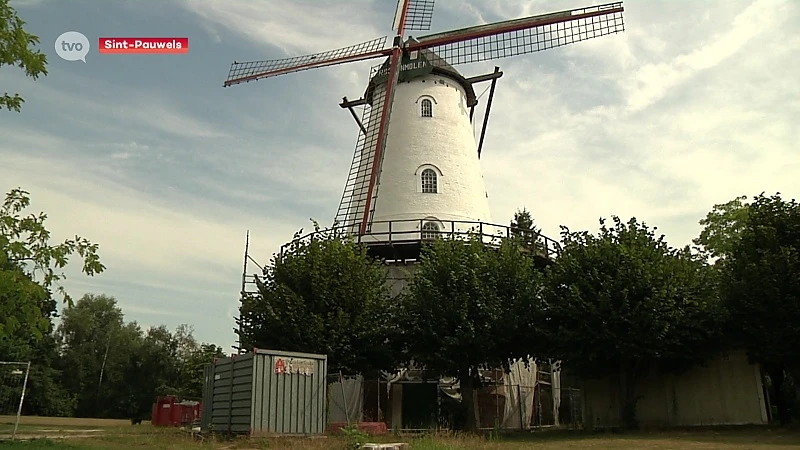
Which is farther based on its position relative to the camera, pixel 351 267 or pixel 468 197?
pixel 468 197

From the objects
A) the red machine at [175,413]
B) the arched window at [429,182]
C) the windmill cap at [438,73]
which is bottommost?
the red machine at [175,413]

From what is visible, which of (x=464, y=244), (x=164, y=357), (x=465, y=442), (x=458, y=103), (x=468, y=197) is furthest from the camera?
(x=164, y=357)

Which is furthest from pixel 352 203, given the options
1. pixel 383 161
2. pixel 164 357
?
pixel 164 357

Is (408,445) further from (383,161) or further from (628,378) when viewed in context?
(383,161)

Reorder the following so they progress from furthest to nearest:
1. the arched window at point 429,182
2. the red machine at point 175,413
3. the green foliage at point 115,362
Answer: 1. the green foliage at point 115,362
2. the red machine at point 175,413
3. the arched window at point 429,182

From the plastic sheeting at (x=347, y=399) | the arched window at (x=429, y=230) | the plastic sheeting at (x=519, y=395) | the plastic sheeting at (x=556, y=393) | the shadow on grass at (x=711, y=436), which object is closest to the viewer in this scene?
the shadow on grass at (x=711, y=436)

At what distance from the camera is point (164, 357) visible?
189 feet

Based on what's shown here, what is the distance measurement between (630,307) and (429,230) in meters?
9.61

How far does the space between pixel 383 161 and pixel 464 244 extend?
752 cm

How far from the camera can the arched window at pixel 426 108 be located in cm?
3173

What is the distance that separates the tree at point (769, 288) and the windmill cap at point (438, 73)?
14.8m

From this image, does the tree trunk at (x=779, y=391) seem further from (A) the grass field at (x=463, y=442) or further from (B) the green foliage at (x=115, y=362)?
(B) the green foliage at (x=115, y=362)

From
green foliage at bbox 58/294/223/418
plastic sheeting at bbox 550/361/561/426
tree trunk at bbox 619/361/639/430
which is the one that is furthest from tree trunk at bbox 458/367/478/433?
green foliage at bbox 58/294/223/418

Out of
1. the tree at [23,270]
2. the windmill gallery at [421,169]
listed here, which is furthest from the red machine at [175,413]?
the tree at [23,270]
